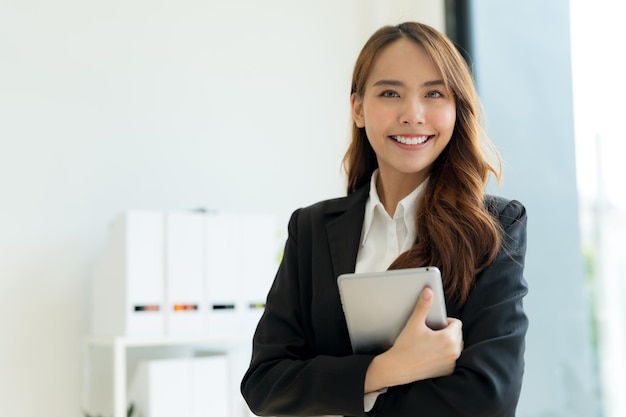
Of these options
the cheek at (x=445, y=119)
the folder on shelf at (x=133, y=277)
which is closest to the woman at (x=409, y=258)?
the cheek at (x=445, y=119)

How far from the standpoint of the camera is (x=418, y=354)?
1236mm

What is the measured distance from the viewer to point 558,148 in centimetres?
308

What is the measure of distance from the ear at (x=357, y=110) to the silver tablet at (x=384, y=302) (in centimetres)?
43

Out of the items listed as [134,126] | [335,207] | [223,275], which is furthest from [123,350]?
[335,207]

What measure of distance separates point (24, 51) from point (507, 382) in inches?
96.1

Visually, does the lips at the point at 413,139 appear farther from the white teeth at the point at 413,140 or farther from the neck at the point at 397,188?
the neck at the point at 397,188

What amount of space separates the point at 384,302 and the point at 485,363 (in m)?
0.18

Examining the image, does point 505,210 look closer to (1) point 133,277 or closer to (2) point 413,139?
(2) point 413,139

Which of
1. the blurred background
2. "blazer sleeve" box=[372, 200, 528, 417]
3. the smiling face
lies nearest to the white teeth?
the smiling face

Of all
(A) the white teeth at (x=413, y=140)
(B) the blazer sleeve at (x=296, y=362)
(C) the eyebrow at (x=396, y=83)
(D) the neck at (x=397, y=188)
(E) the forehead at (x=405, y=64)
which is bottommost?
(B) the blazer sleeve at (x=296, y=362)

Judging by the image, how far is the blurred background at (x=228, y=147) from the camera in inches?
114

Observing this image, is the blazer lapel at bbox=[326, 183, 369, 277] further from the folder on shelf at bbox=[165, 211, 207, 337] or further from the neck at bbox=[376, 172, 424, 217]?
the folder on shelf at bbox=[165, 211, 207, 337]

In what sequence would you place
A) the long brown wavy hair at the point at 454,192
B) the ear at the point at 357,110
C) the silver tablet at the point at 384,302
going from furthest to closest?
the ear at the point at 357,110 < the long brown wavy hair at the point at 454,192 < the silver tablet at the point at 384,302

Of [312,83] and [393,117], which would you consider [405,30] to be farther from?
[312,83]
